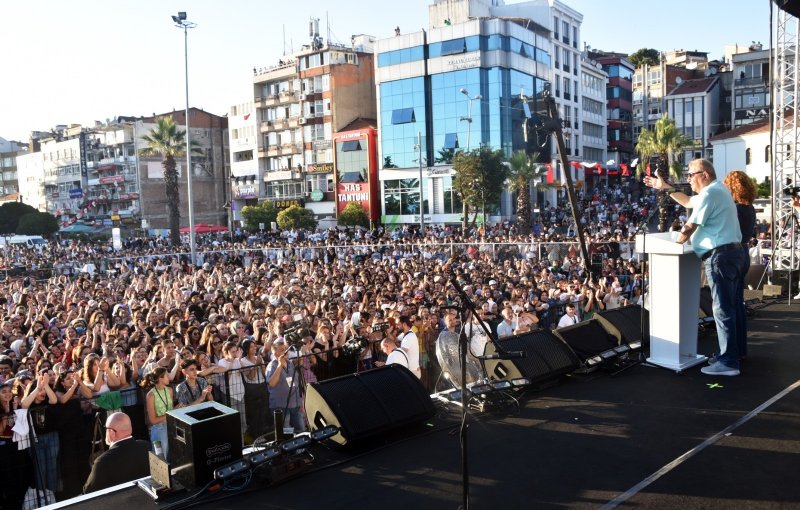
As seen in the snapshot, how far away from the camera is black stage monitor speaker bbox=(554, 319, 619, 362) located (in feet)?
21.4

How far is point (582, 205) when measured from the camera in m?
47.2

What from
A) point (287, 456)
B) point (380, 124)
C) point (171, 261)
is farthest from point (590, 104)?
point (287, 456)

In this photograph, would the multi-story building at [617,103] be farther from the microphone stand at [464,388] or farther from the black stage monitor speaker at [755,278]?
the microphone stand at [464,388]

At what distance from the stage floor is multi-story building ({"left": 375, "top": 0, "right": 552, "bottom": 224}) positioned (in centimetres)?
3967

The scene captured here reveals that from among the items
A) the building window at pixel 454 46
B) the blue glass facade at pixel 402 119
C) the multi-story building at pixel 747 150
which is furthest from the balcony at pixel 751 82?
the blue glass facade at pixel 402 119

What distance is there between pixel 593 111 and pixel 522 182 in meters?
27.6

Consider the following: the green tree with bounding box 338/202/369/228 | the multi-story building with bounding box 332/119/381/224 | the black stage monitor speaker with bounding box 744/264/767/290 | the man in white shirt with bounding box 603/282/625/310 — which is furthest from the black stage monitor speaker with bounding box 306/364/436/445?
the multi-story building with bounding box 332/119/381/224

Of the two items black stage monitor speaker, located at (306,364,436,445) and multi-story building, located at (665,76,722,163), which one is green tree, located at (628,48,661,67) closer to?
multi-story building, located at (665,76,722,163)

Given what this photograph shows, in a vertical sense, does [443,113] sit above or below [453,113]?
above

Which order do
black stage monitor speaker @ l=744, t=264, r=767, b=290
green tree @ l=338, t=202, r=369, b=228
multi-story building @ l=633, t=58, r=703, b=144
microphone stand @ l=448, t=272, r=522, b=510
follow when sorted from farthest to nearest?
multi-story building @ l=633, t=58, r=703, b=144, green tree @ l=338, t=202, r=369, b=228, black stage monitor speaker @ l=744, t=264, r=767, b=290, microphone stand @ l=448, t=272, r=522, b=510

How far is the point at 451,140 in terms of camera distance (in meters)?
47.7

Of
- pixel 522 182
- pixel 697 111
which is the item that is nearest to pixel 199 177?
pixel 522 182

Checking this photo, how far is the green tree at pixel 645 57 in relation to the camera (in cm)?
7769

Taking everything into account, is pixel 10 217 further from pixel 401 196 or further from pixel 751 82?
pixel 751 82
